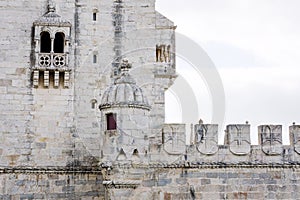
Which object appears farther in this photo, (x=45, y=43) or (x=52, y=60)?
(x=45, y=43)

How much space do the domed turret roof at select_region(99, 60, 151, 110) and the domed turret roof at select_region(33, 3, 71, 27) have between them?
147 inches

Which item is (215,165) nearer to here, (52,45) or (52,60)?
(52,60)

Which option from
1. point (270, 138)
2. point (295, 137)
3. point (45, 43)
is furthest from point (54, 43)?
point (295, 137)

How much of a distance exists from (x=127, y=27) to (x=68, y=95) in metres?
3.37

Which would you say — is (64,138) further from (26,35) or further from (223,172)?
(223,172)

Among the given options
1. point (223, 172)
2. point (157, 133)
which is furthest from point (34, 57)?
point (223, 172)

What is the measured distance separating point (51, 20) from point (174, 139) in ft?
20.5

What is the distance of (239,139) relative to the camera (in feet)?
58.2

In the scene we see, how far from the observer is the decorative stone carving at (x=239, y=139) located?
1773 cm

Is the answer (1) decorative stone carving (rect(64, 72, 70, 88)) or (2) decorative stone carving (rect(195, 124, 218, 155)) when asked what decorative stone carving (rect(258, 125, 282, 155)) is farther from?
(1) decorative stone carving (rect(64, 72, 70, 88))

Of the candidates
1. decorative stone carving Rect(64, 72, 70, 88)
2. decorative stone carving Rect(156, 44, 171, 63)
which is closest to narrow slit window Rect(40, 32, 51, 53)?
decorative stone carving Rect(64, 72, 70, 88)

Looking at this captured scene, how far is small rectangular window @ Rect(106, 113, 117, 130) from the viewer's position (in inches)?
670

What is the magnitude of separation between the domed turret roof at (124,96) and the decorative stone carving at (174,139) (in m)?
1.03

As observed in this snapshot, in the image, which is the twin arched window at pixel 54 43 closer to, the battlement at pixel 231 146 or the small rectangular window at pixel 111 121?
the small rectangular window at pixel 111 121
